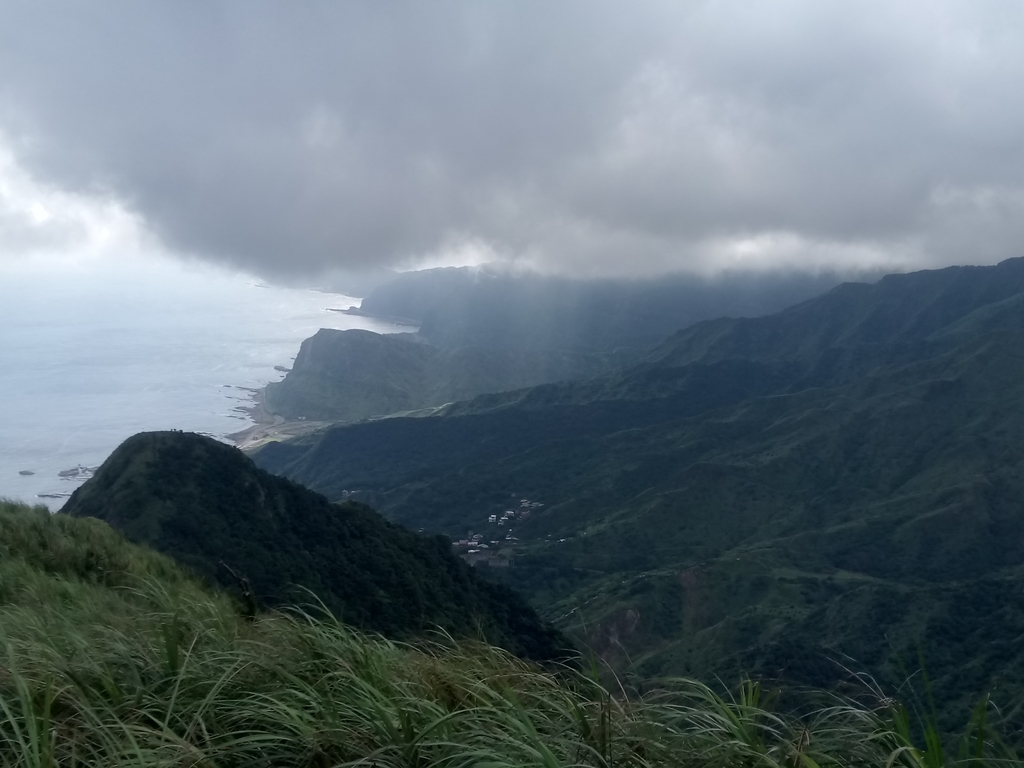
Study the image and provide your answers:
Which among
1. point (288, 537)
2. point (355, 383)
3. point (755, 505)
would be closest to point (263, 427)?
point (355, 383)

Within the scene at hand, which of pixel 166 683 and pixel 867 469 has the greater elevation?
pixel 166 683

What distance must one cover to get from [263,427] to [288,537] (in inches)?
3994

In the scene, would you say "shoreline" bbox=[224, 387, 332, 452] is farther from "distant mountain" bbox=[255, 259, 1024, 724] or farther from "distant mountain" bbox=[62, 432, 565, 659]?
"distant mountain" bbox=[62, 432, 565, 659]

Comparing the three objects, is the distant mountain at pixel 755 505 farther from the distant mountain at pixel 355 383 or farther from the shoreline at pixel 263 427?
the distant mountain at pixel 355 383

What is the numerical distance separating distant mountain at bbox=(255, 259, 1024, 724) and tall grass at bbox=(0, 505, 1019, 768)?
41.0 feet

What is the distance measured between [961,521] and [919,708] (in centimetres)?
8072

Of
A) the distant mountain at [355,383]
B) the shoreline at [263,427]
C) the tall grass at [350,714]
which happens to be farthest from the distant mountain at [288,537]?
the distant mountain at [355,383]

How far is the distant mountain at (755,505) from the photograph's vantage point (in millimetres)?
48031

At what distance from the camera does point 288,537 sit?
28.2 meters

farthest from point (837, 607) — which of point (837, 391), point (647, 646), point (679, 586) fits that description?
point (837, 391)

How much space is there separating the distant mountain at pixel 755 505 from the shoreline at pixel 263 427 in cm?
360

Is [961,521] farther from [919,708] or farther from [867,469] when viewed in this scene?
[919,708]

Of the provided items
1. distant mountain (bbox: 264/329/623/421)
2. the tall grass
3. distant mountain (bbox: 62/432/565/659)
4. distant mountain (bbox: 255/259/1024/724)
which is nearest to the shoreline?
distant mountain (bbox: 264/329/623/421)

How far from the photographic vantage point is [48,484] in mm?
53156
